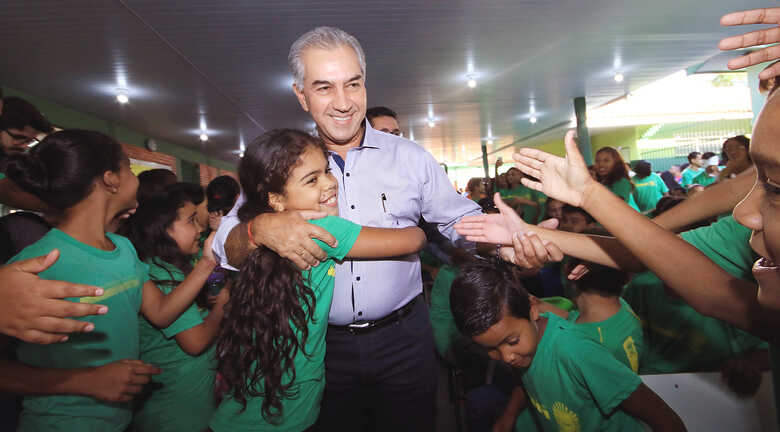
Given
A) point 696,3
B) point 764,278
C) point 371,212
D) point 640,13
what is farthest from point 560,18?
point 764,278

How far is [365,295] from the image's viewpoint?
173 centimetres

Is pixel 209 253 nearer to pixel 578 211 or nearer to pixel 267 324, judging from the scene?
pixel 267 324

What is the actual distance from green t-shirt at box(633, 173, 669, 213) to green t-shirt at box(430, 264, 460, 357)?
Result: 15.7ft

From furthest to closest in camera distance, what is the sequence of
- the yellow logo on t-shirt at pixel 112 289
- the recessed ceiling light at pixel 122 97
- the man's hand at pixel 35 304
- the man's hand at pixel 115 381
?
the recessed ceiling light at pixel 122 97, the yellow logo on t-shirt at pixel 112 289, the man's hand at pixel 115 381, the man's hand at pixel 35 304

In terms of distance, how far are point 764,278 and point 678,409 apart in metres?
1.03

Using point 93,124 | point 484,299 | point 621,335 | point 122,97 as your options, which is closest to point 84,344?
point 484,299

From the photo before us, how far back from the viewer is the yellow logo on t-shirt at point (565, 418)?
1691 millimetres

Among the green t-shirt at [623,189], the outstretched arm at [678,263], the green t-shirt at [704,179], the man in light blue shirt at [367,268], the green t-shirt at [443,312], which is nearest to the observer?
the outstretched arm at [678,263]

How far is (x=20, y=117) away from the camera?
2.26 metres

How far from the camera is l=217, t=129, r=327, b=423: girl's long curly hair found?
1482 millimetres

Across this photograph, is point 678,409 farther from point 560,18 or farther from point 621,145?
point 621,145

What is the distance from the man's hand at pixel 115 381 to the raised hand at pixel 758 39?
7.07ft

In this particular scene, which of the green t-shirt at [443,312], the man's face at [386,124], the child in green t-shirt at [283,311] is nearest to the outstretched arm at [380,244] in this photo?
the child in green t-shirt at [283,311]

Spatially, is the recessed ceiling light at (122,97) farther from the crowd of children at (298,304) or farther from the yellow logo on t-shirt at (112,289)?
the yellow logo on t-shirt at (112,289)
